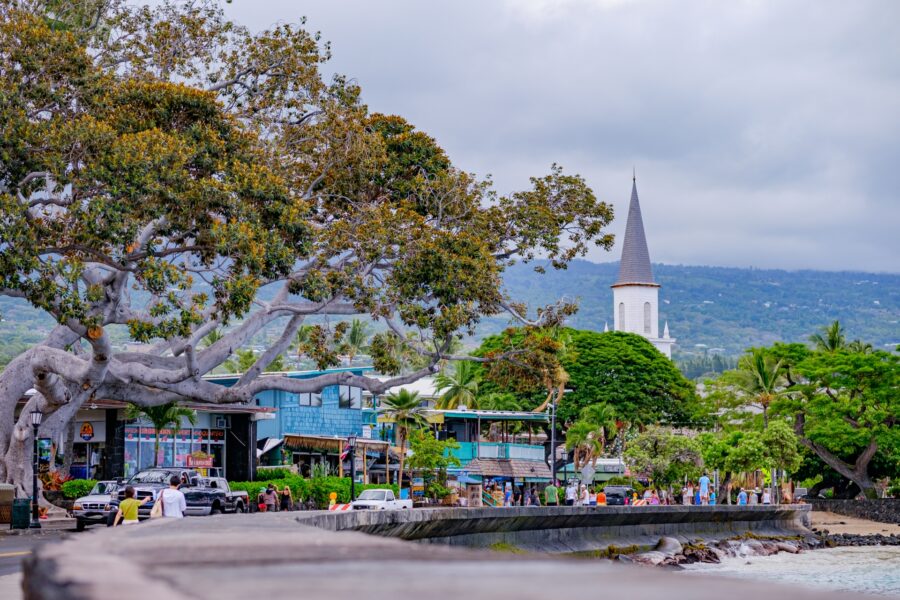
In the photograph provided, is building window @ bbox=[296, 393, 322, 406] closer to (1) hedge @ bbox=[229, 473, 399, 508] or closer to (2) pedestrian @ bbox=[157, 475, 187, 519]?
(1) hedge @ bbox=[229, 473, 399, 508]

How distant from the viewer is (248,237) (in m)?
28.3

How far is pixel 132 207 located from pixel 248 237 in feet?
9.32

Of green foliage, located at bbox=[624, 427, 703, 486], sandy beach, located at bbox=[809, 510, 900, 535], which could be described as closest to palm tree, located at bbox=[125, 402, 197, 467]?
green foliage, located at bbox=[624, 427, 703, 486]

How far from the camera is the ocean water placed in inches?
1283

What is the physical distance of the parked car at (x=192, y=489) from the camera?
30.5 metres

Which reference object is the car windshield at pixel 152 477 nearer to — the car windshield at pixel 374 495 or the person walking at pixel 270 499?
the person walking at pixel 270 499

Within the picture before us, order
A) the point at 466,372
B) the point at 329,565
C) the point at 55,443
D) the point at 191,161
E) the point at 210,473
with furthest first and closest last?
the point at 466,372, the point at 210,473, the point at 55,443, the point at 191,161, the point at 329,565

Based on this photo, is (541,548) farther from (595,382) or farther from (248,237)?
(595,382)

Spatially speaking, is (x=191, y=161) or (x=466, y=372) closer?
(x=191, y=161)

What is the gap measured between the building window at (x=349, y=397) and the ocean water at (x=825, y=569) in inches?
996

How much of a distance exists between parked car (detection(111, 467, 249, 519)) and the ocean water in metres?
13.4

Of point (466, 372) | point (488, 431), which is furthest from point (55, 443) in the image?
point (466, 372)

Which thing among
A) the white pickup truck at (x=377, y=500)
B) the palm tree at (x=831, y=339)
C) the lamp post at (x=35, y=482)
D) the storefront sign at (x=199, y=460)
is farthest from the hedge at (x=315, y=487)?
the palm tree at (x=831, y=339)

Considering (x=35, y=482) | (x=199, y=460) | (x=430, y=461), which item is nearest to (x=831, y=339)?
(x=430, y=461)
